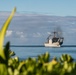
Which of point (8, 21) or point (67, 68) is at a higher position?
point (8, 21)

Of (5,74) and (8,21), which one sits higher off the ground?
(8,21)

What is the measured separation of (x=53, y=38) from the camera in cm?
16625

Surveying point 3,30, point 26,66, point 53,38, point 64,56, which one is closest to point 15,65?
point 26,66

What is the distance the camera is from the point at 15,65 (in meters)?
5.88

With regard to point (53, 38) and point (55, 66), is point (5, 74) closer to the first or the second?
point (55, 66)

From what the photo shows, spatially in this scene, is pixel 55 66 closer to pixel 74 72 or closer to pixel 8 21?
pixel 74 72

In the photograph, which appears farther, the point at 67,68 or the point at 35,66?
the point at 67,68

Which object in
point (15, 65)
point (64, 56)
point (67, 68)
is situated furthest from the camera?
point (64, 56)

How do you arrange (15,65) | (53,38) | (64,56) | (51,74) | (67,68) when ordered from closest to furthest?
(51,74) < (67,68) < (15,65) < (64,56) < (53,38)

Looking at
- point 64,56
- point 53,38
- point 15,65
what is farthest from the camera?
point 53,38

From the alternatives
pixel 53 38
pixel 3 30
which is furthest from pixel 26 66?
pixel 53 38

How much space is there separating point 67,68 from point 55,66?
169mm

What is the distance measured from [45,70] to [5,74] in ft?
1.67

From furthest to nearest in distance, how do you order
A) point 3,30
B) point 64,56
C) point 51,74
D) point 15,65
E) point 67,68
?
point 64,56
point 15,65
point 67,68
point 3,30
point 51,74
